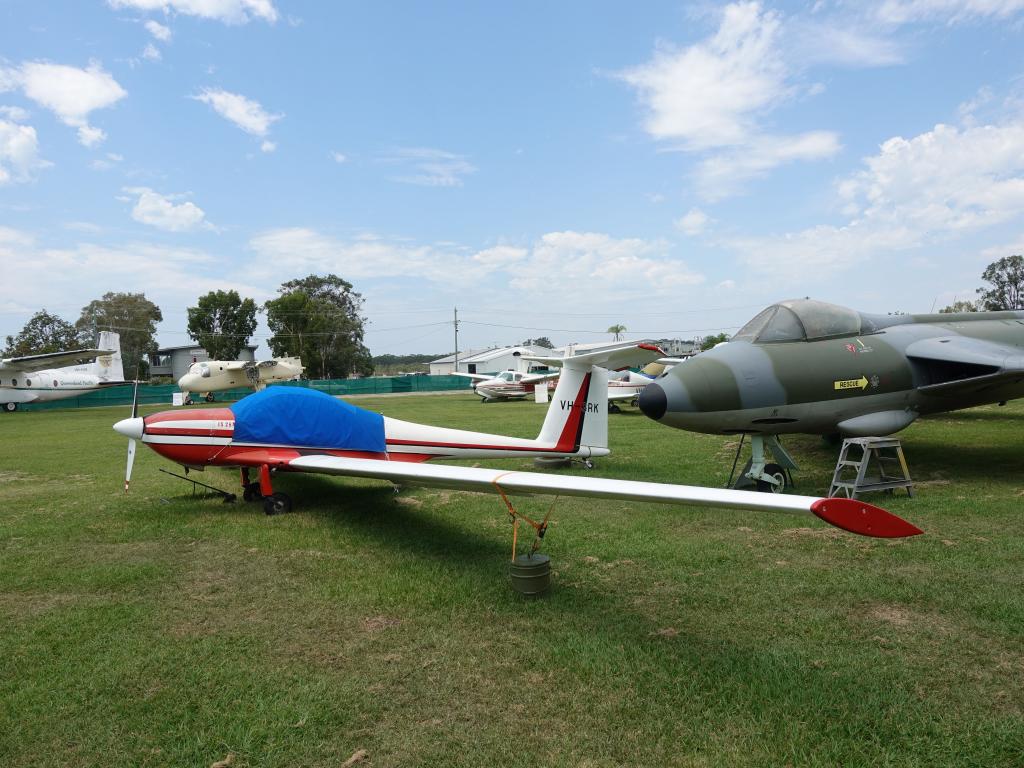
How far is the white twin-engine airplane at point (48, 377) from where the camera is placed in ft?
115

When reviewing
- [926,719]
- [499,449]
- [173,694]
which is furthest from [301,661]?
[499,449]

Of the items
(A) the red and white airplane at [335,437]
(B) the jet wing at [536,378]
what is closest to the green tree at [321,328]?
(B) the jet wing at [536,378]

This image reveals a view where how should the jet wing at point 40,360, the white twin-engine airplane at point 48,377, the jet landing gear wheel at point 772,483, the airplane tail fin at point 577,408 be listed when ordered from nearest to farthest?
the jet landing gear wheel at point 772,483 → the airplane tail fin at point 577,408 → the jet wing at point 40,360 → the white twin-engine airplane at point 48,377

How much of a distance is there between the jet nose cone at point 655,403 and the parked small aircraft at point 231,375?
27733 mm

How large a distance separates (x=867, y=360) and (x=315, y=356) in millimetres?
67782

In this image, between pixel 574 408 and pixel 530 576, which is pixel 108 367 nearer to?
pixel 574 408

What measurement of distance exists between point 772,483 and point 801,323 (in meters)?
2.16

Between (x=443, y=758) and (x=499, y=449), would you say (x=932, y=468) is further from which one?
(x=443, y=758)

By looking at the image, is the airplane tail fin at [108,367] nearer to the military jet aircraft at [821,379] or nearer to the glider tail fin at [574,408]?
the glider tail fin at [574,408]

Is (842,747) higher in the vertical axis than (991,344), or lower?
lower

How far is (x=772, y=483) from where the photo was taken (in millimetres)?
7719

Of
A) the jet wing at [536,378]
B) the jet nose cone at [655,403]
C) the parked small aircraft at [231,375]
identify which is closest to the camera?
the jet nose cone at [655,403]

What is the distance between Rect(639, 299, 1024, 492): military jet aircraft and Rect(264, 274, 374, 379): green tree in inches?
2572

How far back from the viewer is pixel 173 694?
134 inches
